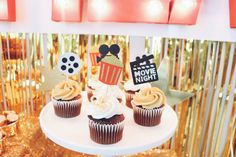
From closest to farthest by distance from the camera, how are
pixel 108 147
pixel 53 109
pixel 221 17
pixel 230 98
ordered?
pixel 108 147
pixel 53 109
pixel 221 17
pixel 230 98

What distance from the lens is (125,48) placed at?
5.65ft

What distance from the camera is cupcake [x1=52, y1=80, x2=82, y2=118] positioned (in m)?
1.20

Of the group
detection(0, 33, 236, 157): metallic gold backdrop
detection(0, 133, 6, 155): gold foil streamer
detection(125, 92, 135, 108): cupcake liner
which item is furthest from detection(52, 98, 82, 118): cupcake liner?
detection(0, 133, 6, 155): gold foil streamer

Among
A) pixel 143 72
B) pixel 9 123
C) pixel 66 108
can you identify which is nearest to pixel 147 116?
pixel 143 72

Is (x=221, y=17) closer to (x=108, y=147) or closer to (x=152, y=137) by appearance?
(x=152, y=137)

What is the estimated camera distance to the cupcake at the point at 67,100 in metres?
1.20

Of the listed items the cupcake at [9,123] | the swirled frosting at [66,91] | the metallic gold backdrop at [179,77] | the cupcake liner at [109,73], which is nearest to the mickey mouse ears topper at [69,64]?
the swirled frosting at [66,91]

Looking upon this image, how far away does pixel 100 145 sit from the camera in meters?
1.01

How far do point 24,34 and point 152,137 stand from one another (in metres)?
1.20

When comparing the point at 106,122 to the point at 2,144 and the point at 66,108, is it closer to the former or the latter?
the point at 66,108

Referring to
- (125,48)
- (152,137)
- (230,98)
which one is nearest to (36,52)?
(125,48)

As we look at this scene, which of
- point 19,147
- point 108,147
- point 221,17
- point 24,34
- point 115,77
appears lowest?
point 19,147

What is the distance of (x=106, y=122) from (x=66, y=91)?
0.31 m

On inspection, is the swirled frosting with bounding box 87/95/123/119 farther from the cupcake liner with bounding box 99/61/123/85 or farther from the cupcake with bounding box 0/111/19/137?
the cupcake with bounding box 0/111/19/137
